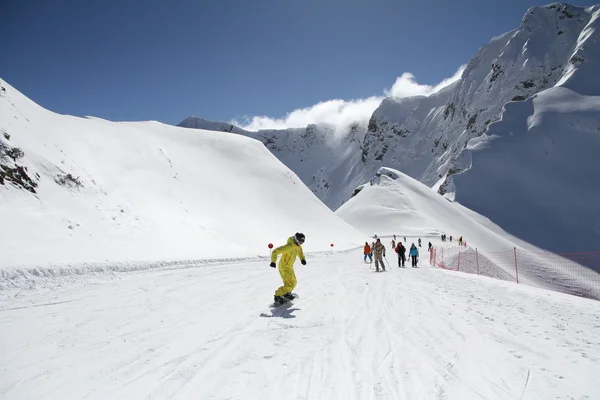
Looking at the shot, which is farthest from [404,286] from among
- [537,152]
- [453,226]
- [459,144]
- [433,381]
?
[459,144]

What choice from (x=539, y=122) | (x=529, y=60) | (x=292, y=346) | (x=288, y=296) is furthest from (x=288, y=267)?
(x=529, y=60)

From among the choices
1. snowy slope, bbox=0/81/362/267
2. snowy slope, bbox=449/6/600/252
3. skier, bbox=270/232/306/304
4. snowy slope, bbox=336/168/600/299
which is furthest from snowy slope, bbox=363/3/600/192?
skier, bbox=270/232/306/304

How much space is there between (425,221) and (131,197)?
223ft

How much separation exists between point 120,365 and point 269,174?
4699cm

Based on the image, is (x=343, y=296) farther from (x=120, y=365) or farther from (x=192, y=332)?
(x=120, y=365)

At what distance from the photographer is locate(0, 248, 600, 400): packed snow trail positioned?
416cm

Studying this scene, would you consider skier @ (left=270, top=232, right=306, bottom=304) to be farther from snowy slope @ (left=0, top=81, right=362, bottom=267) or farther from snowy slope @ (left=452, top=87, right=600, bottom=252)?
snowy slope @ (left=452, top=87, right=600, bottom=252)

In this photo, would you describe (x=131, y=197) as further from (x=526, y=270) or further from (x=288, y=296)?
(x=526, y=270)

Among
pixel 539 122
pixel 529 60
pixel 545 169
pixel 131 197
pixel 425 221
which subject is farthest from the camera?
pixel 529 60

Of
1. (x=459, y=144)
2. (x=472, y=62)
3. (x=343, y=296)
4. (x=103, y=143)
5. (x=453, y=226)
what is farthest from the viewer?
(x=472, y=62)

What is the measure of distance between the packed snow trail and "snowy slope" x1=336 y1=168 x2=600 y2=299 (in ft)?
155

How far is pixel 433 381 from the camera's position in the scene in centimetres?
A: 439

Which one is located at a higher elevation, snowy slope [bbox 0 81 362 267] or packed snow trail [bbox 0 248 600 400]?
snowy slope [bbox 0 81 362 267]

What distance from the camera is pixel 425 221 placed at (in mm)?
78562
